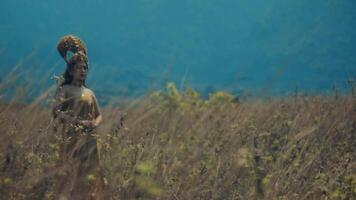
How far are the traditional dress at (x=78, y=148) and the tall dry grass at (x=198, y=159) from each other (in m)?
0.08

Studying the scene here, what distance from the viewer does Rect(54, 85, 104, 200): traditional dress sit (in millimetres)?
3064

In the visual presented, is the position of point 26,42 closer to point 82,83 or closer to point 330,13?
point 330,13

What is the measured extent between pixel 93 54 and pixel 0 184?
195 metres

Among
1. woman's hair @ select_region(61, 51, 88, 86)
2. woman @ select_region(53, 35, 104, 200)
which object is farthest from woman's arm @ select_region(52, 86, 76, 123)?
woman's hair @ select_region(61, 51, 88, 86)

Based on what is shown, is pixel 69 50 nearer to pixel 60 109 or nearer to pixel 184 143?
pixel 60 109

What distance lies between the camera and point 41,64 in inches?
140

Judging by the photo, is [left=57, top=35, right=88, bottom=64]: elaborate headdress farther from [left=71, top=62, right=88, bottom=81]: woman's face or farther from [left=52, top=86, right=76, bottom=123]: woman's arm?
[left=52, top=86, right=76, bottom=123]: woman's arm

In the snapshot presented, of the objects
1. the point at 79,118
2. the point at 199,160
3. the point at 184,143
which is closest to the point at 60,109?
the point at 79,118

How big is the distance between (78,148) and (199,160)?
1500mm

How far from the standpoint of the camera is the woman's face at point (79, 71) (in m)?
3.97

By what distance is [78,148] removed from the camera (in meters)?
3.57

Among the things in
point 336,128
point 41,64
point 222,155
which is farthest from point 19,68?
point 336,128

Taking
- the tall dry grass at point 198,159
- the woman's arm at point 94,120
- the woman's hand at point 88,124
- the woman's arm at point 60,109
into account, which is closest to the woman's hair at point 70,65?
the woman's arm at point 60,109

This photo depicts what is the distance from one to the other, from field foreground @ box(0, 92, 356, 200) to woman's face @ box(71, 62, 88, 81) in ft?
1.29
